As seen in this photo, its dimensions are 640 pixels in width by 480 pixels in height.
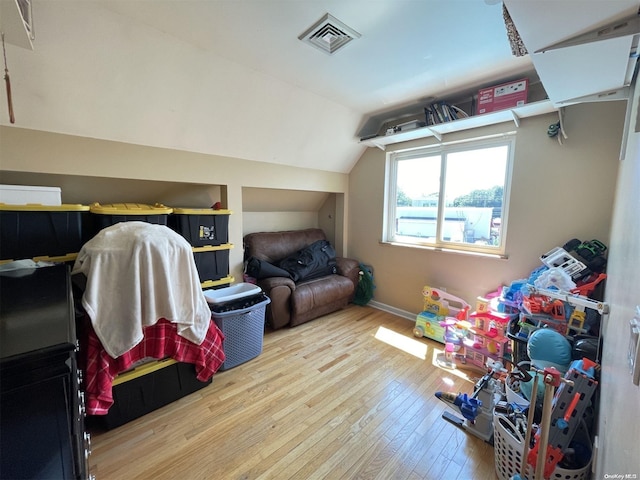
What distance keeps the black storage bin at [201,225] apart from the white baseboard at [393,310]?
2.23 meters

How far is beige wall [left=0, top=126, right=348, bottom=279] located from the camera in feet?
5.47

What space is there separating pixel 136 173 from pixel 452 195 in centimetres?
309

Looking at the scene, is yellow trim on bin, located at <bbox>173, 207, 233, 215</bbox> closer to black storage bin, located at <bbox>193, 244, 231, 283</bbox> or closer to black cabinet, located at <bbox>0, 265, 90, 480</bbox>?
black storage bin, located at <bbox>193, 244, 231, 283</bbox>

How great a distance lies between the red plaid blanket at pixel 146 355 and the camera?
57.6 inches

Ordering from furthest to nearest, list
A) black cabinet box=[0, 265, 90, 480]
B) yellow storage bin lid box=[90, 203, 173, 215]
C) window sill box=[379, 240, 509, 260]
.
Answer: window sill box=[379, 240, 509, 260]
yellow storage bin lid box=[90, 203, 173, 215]
black cabinet box=[0, 265, 90, 480]

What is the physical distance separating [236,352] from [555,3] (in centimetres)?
266

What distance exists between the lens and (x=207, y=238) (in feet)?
7.64

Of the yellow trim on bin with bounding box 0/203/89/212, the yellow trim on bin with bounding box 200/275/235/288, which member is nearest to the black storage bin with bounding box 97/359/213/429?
the yellow trim on bin with bounding box 200/275/235/288

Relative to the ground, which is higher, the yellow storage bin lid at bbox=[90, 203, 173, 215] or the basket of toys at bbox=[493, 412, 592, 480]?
the yellow storage bin lid at bbox=[90, 203, 173, 215]

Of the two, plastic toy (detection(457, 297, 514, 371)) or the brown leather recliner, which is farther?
the brown leather recliner

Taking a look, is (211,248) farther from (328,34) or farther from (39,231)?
(328,34)

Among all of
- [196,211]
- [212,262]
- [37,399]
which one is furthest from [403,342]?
[37,399]

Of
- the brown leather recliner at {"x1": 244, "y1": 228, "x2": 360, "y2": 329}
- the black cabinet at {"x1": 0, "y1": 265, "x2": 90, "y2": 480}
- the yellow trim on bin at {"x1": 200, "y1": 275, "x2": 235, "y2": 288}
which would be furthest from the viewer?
the brown leather recliner at {"x1": 244, "y1": 228, "x2": 360, "y2": 329}

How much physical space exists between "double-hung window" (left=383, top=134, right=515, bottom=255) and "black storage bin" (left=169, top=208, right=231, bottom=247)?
83.2 inches
